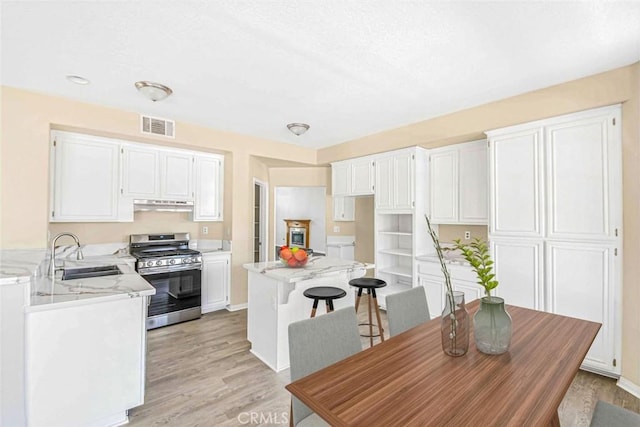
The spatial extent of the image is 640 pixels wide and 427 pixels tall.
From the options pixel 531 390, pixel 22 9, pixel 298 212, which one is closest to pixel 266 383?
pixel 531 390

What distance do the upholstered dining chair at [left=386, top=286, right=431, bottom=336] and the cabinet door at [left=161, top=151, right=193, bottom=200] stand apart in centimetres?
332

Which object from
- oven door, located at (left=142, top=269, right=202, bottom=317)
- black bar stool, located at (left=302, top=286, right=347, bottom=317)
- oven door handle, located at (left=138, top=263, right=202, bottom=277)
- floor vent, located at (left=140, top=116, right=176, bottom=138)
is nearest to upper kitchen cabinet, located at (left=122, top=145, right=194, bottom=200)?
floor vent, located at (left=140, top=116, right=176, bottom=138)

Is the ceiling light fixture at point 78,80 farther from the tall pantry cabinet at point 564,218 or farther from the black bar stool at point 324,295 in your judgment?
the tall pantry cabinet at point 564,218

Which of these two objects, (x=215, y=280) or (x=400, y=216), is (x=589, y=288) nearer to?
(x=400, y=216)

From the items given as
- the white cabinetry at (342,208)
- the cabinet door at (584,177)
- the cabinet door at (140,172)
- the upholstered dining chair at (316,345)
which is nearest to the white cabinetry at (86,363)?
the upholstered dining chair at (316,345)

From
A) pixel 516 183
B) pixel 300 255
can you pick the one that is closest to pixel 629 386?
pixel 516 183

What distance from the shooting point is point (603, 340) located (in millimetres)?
2438

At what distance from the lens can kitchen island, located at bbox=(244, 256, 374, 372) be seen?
261cm

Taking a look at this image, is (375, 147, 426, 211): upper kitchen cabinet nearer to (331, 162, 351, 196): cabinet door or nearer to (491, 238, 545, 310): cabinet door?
(331, 162, 351, 196): cabinet door

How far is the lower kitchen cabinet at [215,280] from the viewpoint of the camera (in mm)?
4102

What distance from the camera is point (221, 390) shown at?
7.63 ft

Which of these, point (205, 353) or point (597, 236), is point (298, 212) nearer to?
point (205, 353)

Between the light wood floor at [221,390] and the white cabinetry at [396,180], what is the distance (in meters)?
1.80

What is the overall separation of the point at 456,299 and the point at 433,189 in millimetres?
2773
